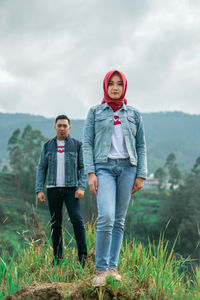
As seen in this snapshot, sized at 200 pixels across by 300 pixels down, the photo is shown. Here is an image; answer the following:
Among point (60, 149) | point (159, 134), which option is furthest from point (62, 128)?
point (159, 134)

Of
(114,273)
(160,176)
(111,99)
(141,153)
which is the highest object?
(111,99)

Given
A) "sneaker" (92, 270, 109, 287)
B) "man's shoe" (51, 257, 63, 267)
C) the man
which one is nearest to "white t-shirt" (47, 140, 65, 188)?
the man

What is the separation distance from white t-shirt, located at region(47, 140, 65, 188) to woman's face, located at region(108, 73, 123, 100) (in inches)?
38.8

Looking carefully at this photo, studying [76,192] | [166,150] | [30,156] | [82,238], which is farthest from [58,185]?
[166,150]

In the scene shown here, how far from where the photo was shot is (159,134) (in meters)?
178

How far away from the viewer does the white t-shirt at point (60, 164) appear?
338cm

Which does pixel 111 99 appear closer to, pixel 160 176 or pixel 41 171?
pixel 41 171

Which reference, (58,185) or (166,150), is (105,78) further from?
(166,150)

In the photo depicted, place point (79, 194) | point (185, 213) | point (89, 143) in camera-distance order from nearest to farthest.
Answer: point (89, 143)
point (79, 194)
point (185, 213)

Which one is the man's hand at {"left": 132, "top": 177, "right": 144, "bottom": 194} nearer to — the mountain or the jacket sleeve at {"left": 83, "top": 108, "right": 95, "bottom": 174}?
the jacket sleeve at {"left": 83, "top": 108, "right": 95, "bottom": 174}

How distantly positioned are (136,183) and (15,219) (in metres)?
42.8

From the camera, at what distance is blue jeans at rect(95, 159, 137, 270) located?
2527 millimetres

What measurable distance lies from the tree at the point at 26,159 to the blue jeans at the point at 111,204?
1650 inches

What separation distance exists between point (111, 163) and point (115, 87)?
0.60m
